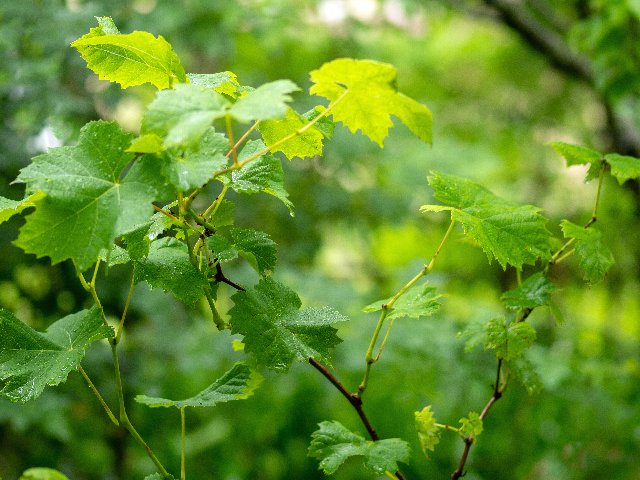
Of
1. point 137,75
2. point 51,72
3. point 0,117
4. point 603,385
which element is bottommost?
point 603,385

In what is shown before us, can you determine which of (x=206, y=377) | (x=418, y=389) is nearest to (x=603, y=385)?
(x=418, y=389)

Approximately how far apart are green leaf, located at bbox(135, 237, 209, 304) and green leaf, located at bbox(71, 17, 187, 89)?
0.16 meters

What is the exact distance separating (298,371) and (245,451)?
351 mm

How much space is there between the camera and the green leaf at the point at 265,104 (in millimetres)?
526

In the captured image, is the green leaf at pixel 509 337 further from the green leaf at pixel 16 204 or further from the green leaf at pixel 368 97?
the green leaf at pixel 16 204

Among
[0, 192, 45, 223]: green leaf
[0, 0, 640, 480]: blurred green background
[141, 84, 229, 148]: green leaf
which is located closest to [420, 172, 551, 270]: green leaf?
[141, 84, 229, 148]: green leaf

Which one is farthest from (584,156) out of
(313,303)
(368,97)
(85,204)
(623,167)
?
(313,303)

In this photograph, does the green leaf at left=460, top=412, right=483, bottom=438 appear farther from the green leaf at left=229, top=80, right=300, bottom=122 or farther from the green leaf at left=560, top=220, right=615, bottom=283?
the green leaf at left=229, top=80, right=300, bottom=122

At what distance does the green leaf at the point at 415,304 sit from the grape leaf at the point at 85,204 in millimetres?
251

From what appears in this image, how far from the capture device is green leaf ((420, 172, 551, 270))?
0.69 metres

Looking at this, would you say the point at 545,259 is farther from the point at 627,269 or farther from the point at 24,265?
the point at 627,269

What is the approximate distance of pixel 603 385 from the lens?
7.06 ft

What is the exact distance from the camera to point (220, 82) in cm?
64

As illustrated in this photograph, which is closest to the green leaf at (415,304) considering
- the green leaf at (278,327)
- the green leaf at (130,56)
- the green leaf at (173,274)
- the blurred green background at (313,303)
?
the green leaf at (278,327)
